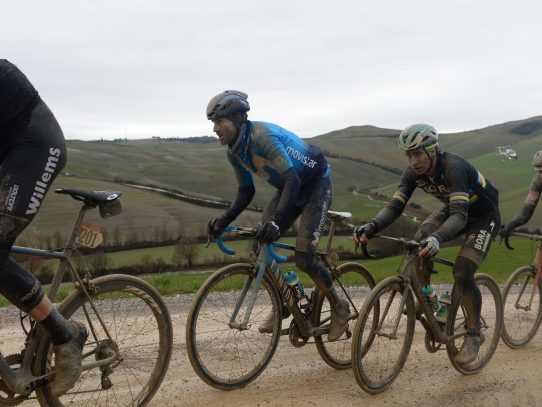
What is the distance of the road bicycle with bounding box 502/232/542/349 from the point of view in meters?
7.69

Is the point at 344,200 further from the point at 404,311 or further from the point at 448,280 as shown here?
the point at 404,311

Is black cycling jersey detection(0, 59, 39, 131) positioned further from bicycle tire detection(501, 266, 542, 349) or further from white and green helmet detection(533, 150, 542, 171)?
white and green helmet detection(533, 150, 542, 171)

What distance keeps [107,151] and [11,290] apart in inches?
3600

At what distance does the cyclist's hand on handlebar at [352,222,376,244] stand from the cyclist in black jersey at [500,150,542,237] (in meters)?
2.47

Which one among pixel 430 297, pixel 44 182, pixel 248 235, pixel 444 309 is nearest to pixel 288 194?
pixel 248 235

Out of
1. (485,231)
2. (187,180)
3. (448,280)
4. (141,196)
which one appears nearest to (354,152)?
(187,180)

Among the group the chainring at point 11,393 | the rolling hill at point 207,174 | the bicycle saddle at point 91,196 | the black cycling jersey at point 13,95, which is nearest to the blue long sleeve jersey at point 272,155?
the bicycle saddle at point 91,196

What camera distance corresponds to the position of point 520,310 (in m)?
7.90

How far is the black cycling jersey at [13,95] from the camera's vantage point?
11.7 ft

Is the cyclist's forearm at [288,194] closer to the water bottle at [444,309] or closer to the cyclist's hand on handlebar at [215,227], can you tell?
the cyclist's hand on handlebar at [215,227]

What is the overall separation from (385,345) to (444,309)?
760 mm

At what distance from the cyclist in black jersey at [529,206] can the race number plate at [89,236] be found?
5450mm

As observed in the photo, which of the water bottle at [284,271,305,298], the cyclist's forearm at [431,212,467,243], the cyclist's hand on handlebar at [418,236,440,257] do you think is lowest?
the water bottle at [284,271,305,298]

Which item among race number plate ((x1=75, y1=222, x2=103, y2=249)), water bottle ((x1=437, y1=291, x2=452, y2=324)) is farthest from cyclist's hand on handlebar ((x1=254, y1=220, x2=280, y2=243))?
water bottle ((x1=437, y1=291, x2=452, y2=324))
